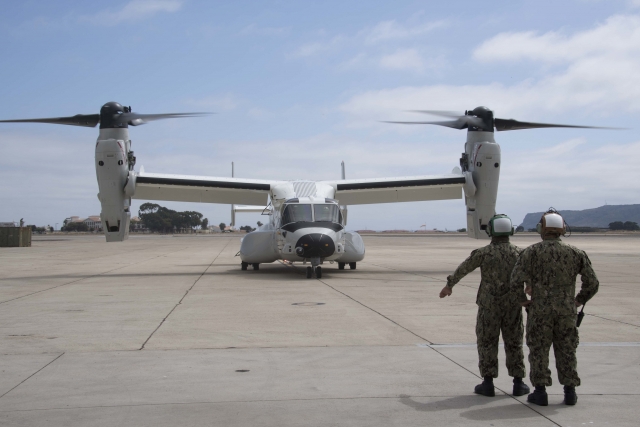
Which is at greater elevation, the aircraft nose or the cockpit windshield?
the cockpit windshield

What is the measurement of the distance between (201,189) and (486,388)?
18.1 metres

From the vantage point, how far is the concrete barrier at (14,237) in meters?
47.3

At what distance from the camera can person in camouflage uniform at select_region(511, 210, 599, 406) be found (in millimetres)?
5102

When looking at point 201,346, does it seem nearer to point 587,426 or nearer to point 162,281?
point 587,426

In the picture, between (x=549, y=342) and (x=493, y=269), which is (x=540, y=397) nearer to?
(x=549, y=342)

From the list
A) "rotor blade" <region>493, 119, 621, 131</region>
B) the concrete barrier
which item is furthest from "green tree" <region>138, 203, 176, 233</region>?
"rotor blade" <region>493, 119, 621, 131</region>

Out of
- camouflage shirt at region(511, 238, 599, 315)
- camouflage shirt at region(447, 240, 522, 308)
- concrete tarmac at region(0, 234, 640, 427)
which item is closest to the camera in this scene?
concrete tarmac at region(0, 234, 640, 427)

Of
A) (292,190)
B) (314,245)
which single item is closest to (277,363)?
(314,245)

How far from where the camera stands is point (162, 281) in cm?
1692

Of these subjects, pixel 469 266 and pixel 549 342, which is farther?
pixel 469 266

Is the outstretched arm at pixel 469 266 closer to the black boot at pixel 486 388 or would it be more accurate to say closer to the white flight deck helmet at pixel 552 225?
the white flight deck helmet at pixel 552 225

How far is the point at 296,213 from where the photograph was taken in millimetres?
18172

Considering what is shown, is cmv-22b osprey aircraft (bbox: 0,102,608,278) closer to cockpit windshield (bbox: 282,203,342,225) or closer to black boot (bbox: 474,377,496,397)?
cockpit windshield (bbox: 282,203,342,225)

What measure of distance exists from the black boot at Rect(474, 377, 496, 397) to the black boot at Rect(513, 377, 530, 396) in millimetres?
196
